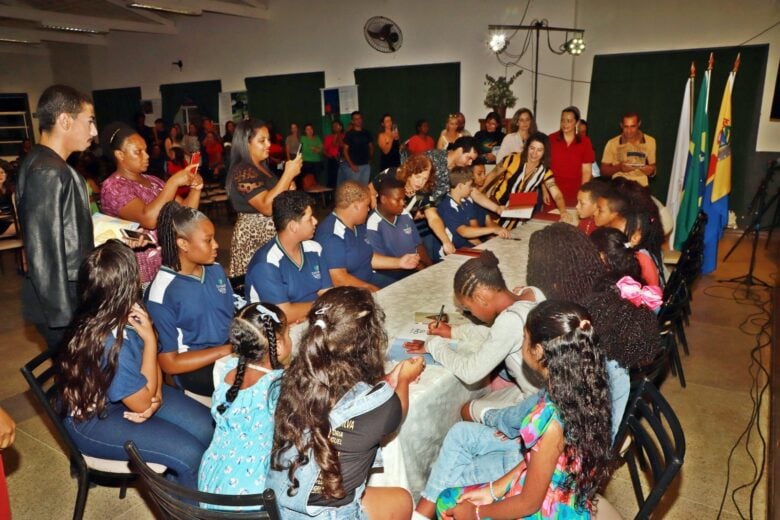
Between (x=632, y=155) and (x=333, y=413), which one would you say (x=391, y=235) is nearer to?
(x=333, y=413)

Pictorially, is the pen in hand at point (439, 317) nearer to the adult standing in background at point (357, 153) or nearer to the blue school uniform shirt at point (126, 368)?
the blue school uniform shirt at point (126, 368)

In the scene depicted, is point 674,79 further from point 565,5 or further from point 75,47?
point 75,47

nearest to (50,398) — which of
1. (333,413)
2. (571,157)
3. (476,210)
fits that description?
(333,413)

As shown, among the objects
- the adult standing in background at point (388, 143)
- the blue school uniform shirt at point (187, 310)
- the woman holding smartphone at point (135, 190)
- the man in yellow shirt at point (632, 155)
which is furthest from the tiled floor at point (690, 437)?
the adult standing in background at point (388, 143)

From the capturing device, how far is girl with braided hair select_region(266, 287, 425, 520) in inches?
55.7

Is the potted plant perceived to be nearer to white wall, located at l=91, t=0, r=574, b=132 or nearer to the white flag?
white wall, located at l=91, t=0, r=574, b=132

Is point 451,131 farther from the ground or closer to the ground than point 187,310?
farther from the ground

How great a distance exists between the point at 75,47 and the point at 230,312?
51.4 ft

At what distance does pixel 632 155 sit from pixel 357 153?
4.51 meters

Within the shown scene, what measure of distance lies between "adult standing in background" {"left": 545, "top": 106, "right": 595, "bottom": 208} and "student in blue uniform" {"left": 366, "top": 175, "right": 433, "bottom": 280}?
222 cm

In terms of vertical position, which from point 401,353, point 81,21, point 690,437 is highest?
point 81,21

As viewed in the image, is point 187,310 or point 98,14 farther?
point 98,14

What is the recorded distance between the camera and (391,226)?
11.6ft

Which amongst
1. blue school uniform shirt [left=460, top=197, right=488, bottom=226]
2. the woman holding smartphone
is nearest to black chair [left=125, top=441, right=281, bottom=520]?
the woman holding smartphone
